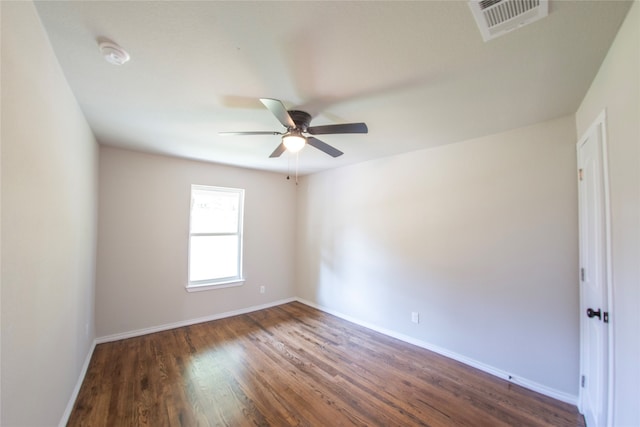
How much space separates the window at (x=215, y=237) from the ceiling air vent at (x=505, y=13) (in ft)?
12.8

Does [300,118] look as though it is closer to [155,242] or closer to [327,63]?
[327,63]

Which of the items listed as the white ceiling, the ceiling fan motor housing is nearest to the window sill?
the white ceiling

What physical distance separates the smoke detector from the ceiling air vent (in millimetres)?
1804

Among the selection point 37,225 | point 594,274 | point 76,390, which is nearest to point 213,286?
point 76,390

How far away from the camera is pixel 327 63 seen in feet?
5.20

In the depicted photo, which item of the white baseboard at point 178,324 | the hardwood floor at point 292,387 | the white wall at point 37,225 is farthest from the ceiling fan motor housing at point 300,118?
the white baseboard at point 178,324

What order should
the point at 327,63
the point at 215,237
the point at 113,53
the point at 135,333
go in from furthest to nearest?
the point at 215,237 < the point at 135,333 < the point at 327,63 < the point at 113,53

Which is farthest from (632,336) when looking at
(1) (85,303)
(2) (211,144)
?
(1) (85,303)

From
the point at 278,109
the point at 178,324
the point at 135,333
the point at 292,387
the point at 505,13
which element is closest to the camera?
the point at 505,13

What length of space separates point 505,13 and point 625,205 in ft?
3.63

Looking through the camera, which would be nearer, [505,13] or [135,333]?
[505,13]

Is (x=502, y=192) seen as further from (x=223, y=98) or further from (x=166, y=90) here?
(x=166, y=90)

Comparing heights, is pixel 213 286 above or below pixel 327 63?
below

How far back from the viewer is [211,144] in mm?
3162
